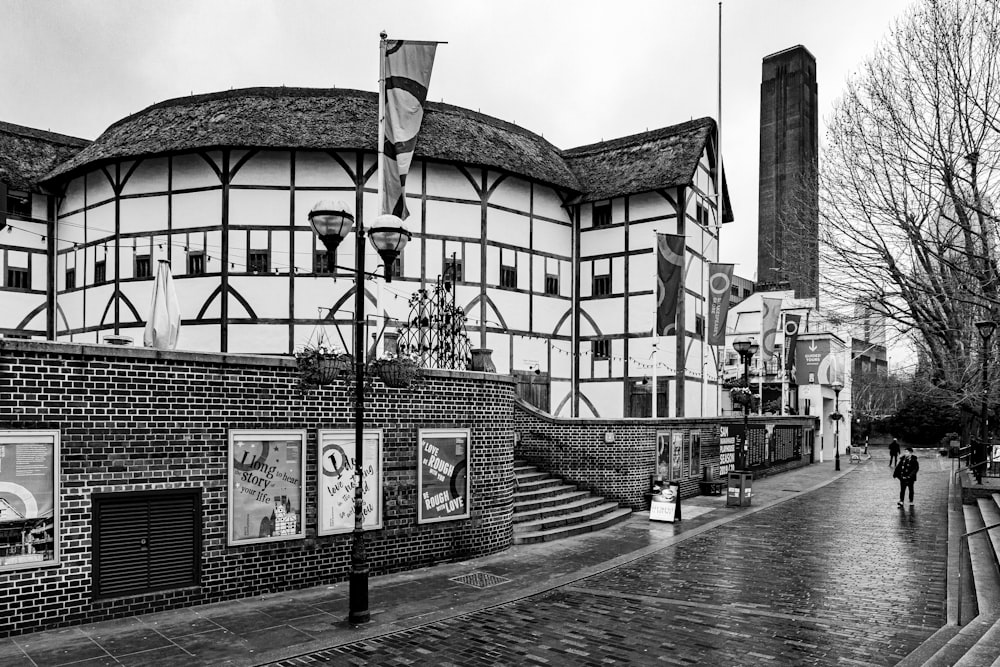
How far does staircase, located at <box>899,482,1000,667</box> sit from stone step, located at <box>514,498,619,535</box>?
282 inches

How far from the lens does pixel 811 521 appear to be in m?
17.9

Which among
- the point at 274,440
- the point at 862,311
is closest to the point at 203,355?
the point at 274,440

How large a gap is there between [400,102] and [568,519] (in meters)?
9.74

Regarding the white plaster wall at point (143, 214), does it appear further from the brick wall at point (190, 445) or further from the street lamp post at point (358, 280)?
the street lamp post at point (358, 280)

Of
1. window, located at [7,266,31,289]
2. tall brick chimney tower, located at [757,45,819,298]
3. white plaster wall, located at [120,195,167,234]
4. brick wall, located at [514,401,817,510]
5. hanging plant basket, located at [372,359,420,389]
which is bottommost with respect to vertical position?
brick wall, located at [514,401,817,510]

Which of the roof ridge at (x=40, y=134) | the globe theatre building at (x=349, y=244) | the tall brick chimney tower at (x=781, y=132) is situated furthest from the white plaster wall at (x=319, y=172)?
the tall brick chimney tower at (x=781, y=132)

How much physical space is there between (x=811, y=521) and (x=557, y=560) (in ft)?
28.1

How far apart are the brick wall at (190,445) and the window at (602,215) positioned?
57.6 ft

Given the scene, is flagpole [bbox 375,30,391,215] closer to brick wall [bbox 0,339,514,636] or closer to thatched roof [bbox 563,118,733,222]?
brick wall [bbox 0,339,514,636]

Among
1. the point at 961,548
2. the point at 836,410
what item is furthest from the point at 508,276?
the point at 836,410

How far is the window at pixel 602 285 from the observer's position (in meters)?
28.2

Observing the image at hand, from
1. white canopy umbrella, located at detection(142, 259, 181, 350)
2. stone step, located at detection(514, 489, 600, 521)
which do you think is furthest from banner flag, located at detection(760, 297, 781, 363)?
white canopy umbrella, located at detection(142, 259, 181, 350)

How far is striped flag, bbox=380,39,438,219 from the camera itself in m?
14.9

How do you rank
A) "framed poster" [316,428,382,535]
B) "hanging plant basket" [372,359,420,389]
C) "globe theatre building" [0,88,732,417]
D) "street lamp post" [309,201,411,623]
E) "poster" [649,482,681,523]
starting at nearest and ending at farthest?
"street lamp post" [309,201,411,623], "framed poster" [316,428,382,535], "hanging plant basket" [372,359,420,389], "poster" [649,482,681,523], "globe theatre building" [0,88,732,417]
